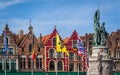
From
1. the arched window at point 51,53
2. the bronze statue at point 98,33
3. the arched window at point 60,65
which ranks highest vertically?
the bronze statue at point 98,33

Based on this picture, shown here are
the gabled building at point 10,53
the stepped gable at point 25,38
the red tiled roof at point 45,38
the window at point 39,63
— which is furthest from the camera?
the red tiled roof at point 45,38

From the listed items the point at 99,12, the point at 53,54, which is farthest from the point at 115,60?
the point at 99,12

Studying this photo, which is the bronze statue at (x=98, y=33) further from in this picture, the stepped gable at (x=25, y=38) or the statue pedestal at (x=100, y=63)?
the stepped gable at (x=25, y=38)

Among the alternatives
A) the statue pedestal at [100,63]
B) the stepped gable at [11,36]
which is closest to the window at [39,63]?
the stepped gable at [11,36]

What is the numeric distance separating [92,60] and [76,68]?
27.5 m

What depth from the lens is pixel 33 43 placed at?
69125 millimetres

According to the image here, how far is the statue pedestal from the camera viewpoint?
43.7m

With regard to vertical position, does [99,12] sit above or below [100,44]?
above

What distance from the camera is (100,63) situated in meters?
43.9

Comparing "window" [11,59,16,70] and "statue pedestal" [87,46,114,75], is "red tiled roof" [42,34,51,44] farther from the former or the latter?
"statue pedestal" [87,46,114,75]

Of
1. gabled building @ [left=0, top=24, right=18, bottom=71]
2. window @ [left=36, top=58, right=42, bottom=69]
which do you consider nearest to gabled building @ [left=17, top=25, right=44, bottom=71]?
window @ [left=36, top=58, right=42, bottom=69]

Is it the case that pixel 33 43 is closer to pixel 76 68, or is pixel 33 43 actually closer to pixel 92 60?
pixel 76 68

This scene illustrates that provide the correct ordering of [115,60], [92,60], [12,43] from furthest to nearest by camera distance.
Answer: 1. [115,60]
2. [12,43]
3. [92,60]

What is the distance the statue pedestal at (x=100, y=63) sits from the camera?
4372 cm
